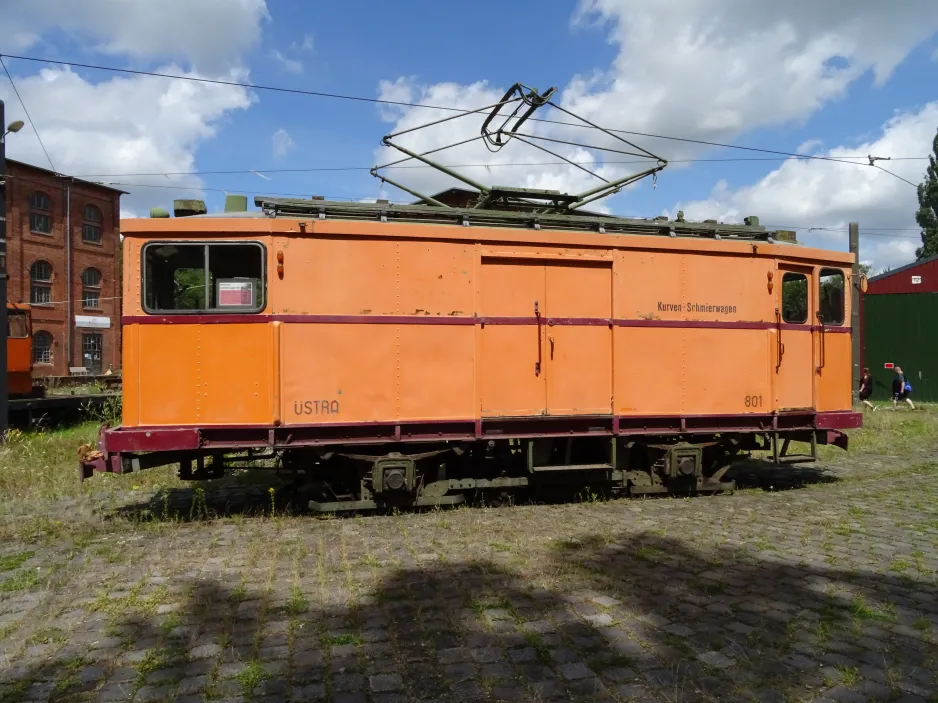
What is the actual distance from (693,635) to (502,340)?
3931mm

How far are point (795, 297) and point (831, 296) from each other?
649 millimetres

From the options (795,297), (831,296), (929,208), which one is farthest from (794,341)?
(929,208)

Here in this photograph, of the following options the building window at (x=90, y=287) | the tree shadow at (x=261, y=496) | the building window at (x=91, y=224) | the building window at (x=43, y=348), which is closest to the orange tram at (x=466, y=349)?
the tree shadow at (x=261, y=496)

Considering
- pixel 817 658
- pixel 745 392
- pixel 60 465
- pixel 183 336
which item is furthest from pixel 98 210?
pixel 817 658

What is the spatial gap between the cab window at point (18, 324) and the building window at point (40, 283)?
23628mm

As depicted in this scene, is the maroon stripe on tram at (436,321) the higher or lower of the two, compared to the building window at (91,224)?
lower

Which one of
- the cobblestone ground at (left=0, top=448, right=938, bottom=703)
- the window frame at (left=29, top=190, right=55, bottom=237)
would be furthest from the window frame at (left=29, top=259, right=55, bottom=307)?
the cobblestone ground at (left=0, top=448, right=938, bottom=703)

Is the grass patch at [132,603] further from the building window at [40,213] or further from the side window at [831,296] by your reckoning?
the building window at [40,213]

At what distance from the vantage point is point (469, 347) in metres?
7.20

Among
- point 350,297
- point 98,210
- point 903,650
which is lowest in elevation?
point 903,650

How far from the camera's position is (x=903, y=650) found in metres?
3.86

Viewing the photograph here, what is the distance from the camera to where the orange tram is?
21.8 ft

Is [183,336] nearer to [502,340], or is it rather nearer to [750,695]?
[502,340]

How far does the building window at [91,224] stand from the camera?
130ft
